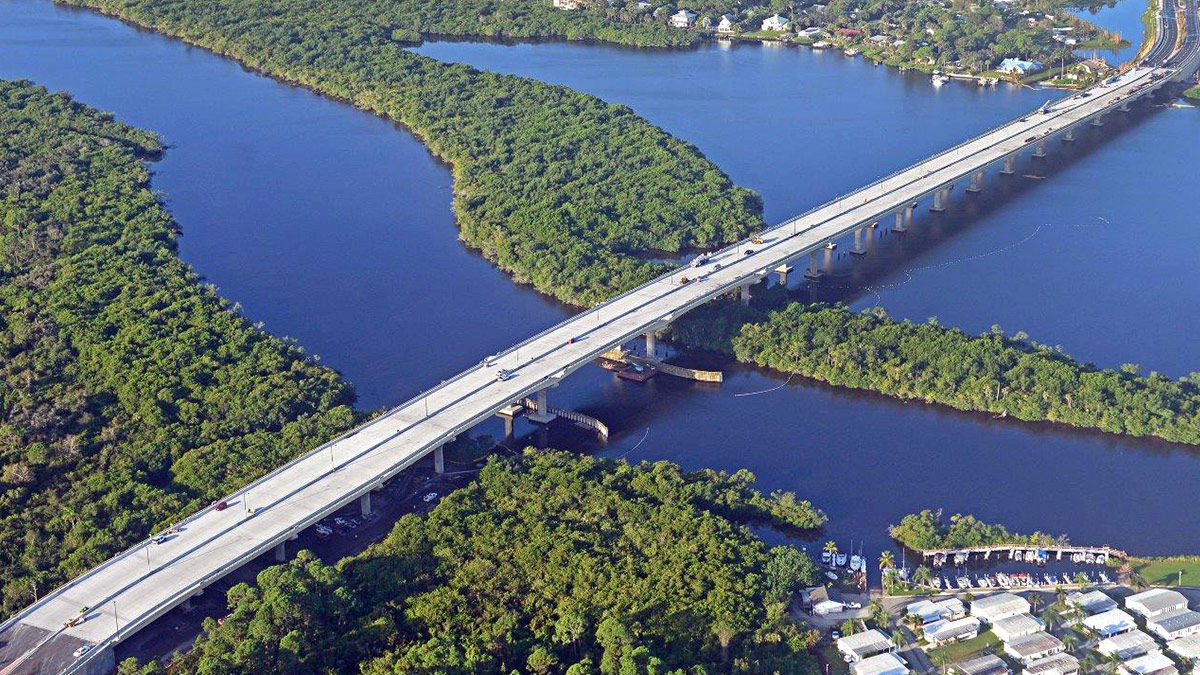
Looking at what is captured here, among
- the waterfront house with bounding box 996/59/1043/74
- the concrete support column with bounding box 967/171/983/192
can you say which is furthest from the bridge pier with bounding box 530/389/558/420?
the waterfront house with bounding box 996/59/1043/74

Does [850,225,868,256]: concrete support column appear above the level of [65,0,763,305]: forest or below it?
below

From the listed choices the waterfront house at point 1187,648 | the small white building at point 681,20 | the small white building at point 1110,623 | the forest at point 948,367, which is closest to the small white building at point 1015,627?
the small white building at point 1110,623

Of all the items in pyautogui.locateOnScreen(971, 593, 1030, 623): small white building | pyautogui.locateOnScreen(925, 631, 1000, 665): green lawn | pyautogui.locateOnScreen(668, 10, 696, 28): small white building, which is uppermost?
pyautogui.locateOnScreen(668, 10, 696, 28): small white building

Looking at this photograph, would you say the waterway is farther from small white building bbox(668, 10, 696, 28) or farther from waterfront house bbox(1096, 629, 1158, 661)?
waterfront house bbox(1096, 629, 1158, 661)

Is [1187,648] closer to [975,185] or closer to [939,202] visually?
[939,202]

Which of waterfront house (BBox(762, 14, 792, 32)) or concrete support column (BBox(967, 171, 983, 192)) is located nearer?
concrete support column (BBox(967, 171, 983, 192))
